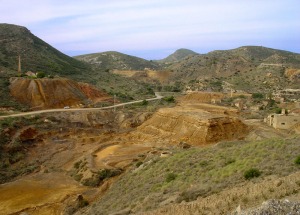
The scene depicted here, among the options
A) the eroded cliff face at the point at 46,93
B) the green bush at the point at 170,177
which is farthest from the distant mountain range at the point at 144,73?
the green bush at the point at 170,177

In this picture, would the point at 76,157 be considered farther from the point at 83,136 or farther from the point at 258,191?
the point at 258,191

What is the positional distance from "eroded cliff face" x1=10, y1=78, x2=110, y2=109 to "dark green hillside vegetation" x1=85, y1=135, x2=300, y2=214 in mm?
30570

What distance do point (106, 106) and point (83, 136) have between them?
12.9 meters

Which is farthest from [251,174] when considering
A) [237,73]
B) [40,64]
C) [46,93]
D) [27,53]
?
[237,73]

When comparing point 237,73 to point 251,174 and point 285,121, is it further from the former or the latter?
point 251,174

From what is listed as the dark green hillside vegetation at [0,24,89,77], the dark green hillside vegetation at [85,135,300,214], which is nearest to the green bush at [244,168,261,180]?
the dark green hillside vegetation at [85,135,300,214]

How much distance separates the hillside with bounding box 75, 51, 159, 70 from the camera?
139875 mm

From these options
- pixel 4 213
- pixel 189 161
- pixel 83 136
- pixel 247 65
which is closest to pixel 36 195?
pixel 4 213

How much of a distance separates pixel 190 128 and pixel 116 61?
10875cm

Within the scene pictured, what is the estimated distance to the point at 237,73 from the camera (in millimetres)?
93250

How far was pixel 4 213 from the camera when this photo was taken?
23.3 m

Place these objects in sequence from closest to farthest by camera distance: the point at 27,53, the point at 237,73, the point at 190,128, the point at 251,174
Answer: the point at 251,174, the point at 190,128, the point at 27,53, the point at 237,73

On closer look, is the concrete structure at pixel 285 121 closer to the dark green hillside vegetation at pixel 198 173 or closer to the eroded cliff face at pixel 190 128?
the eroded cliff face at pixel 190 128

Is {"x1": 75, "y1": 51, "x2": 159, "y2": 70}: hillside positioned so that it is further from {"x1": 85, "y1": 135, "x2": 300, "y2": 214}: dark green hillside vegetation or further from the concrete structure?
{"x1": 85, "y1": 135, "x2": 300, "y2": 214}: dark green hillside vegetation
